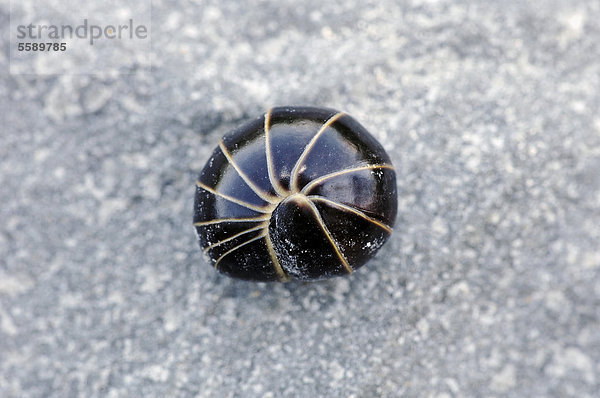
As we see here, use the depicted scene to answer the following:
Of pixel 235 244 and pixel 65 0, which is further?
pixel 65 0

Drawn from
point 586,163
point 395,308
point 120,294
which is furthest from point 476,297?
point 120,294

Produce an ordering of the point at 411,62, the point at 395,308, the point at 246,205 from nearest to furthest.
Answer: the point at 246,205
the point at 395,308
the point at 411,62

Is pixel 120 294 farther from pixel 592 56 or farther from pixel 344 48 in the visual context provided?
pixel 592 56
